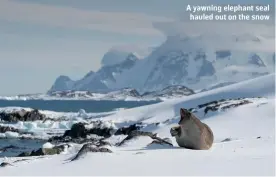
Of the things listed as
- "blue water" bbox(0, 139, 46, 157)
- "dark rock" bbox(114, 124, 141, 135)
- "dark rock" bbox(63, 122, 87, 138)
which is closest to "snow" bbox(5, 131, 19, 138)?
"blue water" bbox(0, 139, 46, 157)

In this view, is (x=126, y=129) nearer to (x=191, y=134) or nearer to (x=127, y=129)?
(x=127, y=129)

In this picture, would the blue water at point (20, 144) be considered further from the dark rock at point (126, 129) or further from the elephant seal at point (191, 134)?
the elephant seal at point (191, 134)

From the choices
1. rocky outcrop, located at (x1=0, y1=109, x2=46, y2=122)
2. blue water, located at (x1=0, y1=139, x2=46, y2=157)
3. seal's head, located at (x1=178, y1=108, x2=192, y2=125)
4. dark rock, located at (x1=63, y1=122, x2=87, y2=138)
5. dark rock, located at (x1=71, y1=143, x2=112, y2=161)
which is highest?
seal's head, located at (x1=178, y1=108, x2=192, y2=125)

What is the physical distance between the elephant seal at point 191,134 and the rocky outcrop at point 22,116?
6361 centimetres

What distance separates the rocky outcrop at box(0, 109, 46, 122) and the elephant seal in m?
63.6

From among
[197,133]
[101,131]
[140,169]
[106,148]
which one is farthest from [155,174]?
[101,131]

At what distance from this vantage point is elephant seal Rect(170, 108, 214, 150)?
1898cm

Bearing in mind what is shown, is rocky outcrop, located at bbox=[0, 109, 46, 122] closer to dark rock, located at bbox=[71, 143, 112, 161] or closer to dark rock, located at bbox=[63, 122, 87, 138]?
dark rock, located at bbox=[63, 122, 87, 138]

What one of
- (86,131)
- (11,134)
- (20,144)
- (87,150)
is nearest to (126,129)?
(86,131)

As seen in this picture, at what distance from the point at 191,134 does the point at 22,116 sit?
64.9 metres

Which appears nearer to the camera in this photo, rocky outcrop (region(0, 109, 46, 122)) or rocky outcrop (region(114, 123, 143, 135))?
rocky outcrop (region(114, 123, 143, 135))

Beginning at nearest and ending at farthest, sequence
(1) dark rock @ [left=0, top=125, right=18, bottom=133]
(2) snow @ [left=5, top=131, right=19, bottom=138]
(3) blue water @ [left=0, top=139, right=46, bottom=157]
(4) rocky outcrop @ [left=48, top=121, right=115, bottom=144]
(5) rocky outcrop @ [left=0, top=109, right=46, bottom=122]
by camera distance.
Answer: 1. (3) blue water @ [left=0, top=139, right=46, bottom=157]
2. (4) rocky outcrop @ [left=48, top=121, right=115, bottom=144]
3. (2) snow @ [left=5, top=131, right=19, bottom=138]
4. (1) dark rock @ [left=0, top=125, right=18, bottom=133]
5. (5) rocky outcrop @ [left=0, top=109, right=46, bottom=122]

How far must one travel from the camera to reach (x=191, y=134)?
1914cm

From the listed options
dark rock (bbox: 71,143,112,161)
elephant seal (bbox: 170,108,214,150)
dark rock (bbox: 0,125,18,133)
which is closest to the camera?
dark rock (bbox: 71,143,112,161)
